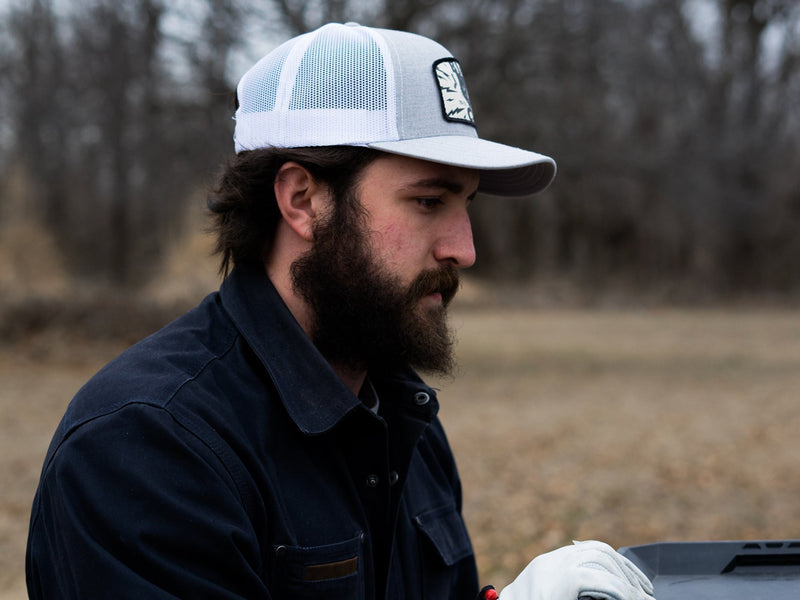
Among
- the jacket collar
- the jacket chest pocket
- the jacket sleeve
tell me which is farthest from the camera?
the jacket collar

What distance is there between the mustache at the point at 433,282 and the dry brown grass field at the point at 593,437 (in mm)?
3539

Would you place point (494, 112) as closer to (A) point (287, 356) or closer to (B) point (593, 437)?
(B) point (593, 437)

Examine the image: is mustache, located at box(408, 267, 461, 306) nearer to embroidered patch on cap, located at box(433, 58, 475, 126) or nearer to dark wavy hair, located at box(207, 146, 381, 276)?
dark wavy hair, located at box(207, 146, 381, 276)

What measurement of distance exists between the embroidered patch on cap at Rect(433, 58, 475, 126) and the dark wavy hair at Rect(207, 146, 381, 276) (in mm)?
230

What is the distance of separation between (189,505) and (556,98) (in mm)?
11914

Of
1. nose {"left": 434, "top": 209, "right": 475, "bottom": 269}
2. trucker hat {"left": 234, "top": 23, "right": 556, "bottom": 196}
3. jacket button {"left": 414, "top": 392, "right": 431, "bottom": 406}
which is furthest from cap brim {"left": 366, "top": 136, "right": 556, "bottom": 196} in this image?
jacket button {"left": 414, "top": 392, "right": 431, "bottom": 406}

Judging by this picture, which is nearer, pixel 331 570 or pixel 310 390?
pixel 331 570

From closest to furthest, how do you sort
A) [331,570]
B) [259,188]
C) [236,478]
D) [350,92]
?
[236,478] < [331,570] < [350,92] < [259,188]

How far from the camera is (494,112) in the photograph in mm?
11812

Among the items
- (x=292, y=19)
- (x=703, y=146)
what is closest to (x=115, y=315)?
(x=292, y=19)

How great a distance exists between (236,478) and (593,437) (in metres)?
7.80

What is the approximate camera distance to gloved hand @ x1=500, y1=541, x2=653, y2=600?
→ 162cm

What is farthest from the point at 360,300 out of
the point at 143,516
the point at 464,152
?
the point at 143,516

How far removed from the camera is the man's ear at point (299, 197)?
2283mm
